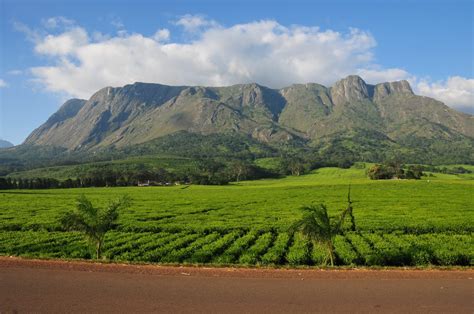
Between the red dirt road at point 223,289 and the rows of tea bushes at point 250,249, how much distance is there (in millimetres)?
4262

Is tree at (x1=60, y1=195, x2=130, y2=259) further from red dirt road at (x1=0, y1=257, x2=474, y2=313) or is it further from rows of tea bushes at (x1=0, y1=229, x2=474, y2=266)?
red dirt road at (x1=0, y1=257, x2=474, y2=313)

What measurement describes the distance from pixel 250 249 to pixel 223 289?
15639 millimetres

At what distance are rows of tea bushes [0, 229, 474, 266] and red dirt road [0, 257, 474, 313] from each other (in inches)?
168

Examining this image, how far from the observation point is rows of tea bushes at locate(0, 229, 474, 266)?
91.1 feet

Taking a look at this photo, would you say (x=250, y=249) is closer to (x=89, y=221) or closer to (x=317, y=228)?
(x=317, y=228)

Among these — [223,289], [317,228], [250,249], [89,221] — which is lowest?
[250,249]

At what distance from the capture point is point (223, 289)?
17031 mm

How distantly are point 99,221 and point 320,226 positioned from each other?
1437 cm

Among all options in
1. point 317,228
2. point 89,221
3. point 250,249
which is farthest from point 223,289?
point 250,249

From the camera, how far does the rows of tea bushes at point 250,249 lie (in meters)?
27.8

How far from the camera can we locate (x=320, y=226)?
81.1 ft

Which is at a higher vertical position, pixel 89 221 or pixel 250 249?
pixel 89 221

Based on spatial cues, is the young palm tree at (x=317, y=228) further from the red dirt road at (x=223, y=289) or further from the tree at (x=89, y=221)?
the tree at (x=89, y=221)

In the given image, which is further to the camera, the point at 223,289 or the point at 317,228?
the point at 317,228
